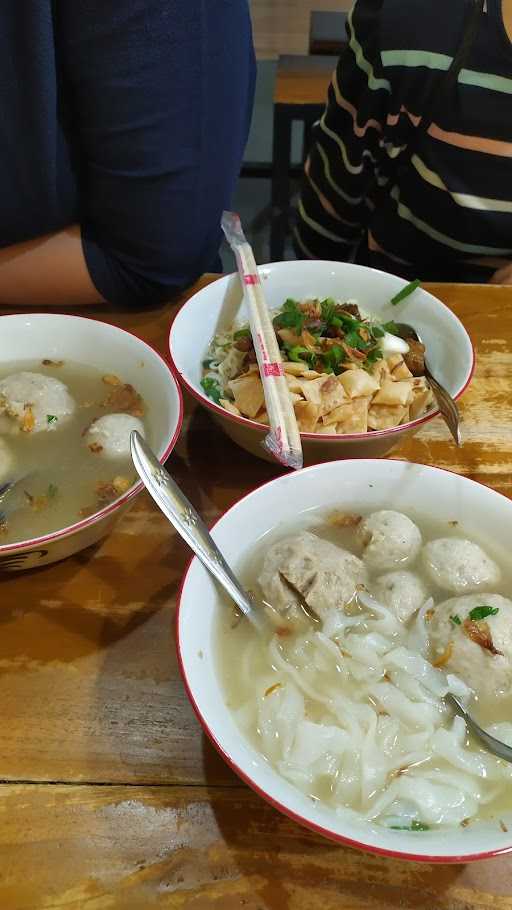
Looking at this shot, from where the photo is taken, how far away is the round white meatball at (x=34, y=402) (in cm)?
113

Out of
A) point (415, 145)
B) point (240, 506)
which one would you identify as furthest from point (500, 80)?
point (240, 506)

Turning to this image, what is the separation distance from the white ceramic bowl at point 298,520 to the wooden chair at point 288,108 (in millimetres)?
2946

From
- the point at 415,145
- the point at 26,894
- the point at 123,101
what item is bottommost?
the point at 26,894

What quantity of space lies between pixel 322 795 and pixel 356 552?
36 cm

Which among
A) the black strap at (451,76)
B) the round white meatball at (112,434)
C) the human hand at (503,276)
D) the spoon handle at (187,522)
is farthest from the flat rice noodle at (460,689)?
the black strap at (451,76)

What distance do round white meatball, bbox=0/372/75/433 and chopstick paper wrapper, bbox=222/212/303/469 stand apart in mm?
387

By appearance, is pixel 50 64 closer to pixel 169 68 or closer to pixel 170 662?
pixel 169 68

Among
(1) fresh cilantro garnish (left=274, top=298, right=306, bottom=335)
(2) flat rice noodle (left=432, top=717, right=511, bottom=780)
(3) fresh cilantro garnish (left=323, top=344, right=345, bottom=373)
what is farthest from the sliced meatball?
(1) fresh cilantro garnish (left=274, top=298, right=306, bottom=335)

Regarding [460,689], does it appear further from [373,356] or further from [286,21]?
[286,21]

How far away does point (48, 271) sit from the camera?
146cm

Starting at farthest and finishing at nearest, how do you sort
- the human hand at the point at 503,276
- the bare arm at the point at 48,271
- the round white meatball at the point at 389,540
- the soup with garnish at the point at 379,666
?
1. the human hand at the point at 503,276
2. the bare arm at the point at 48,271
3. the round white meatball at the point at 389,540
4. the soup with garnish at the point at 379,666

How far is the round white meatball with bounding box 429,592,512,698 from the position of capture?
77cm

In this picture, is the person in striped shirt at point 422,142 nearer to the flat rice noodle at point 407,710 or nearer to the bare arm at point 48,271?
the bare arm at point 48,271

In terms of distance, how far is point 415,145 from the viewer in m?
1.76
